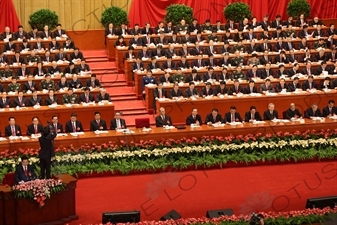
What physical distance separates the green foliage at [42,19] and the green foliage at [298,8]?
720 centimetres

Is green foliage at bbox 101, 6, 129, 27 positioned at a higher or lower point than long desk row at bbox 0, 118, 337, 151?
higher

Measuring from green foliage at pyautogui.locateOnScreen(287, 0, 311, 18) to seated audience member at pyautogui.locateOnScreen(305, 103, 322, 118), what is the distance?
6.73 metres

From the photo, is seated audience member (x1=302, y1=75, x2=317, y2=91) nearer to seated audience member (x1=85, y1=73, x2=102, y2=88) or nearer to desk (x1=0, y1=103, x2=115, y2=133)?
desk (x1=0, y1=103, x2=115, y2=133)

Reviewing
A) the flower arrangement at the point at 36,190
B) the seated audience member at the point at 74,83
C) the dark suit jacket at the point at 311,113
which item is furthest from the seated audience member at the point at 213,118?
the flower arrangement at the point at 36,190

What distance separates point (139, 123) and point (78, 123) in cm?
127

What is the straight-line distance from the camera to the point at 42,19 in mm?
20594

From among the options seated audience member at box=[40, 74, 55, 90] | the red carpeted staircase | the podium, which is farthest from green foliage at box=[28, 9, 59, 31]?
the podium

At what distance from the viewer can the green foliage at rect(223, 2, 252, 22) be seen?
2183 cm

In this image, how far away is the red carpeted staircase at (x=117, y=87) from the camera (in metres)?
17.8

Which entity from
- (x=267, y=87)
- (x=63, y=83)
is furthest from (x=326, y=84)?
(x=63, y=83)

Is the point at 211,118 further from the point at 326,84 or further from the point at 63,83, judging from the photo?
the point at 326,84

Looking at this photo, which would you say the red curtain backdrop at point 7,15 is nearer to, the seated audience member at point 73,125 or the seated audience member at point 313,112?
the seated audience member at point 73,125

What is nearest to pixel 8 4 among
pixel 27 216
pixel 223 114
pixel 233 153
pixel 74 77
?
pixel 74 77

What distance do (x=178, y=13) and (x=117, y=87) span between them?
3475 millimetres
